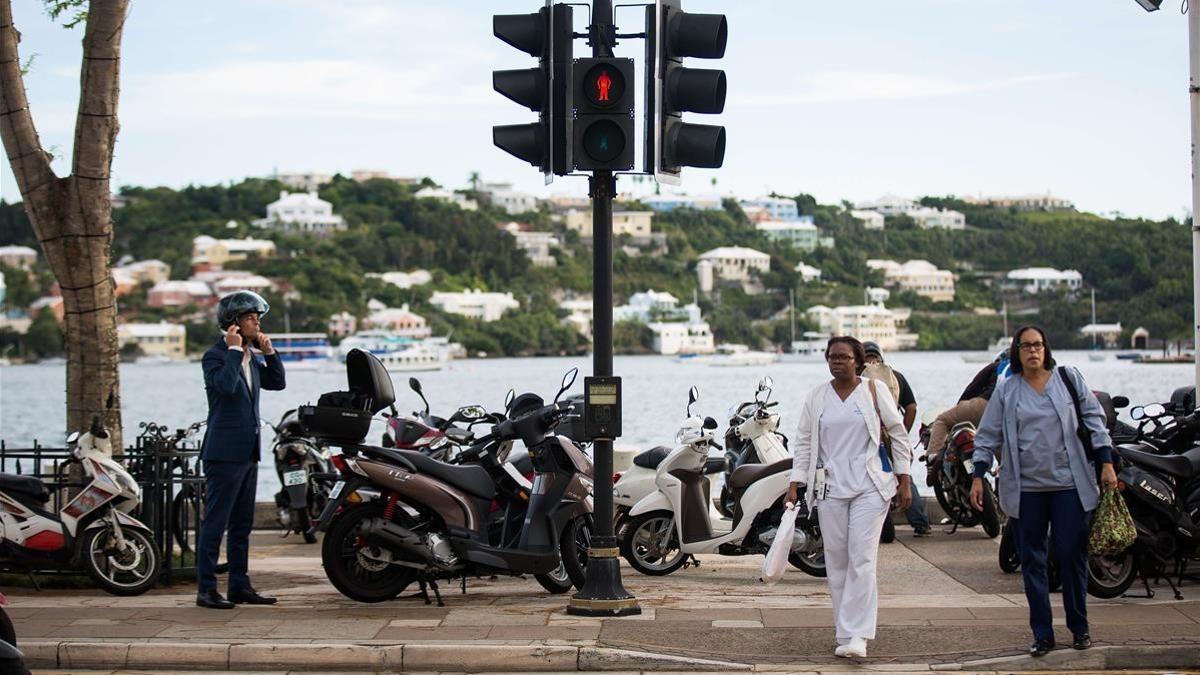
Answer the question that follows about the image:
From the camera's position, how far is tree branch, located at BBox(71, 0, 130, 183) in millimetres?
12781

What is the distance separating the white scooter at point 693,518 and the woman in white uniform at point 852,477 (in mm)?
3429

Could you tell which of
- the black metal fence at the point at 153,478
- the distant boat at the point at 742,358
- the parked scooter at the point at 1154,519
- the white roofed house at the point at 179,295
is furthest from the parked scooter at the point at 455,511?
the white roofed house at the point at 179,295

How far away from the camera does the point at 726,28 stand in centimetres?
1023

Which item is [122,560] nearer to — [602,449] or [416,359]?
[602,449]

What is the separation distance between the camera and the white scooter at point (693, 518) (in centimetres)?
1293

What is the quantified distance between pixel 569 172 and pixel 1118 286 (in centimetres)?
8658

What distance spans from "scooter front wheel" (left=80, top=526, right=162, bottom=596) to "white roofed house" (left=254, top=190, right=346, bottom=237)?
164796mm

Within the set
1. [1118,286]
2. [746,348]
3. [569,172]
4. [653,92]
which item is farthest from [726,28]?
[746,348]

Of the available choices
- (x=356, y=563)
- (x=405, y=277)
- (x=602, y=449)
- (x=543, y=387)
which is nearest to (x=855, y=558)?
(x=602, y=449)

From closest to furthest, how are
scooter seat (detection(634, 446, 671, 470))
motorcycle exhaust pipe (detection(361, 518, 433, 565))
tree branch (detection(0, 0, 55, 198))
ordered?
motorcycle exhaust pipe (detection(361, 518, 433, 565)) < tree branch (detection(0, 0, 55, 198)) < scooter seat (detection(634, 446, 671, 470))

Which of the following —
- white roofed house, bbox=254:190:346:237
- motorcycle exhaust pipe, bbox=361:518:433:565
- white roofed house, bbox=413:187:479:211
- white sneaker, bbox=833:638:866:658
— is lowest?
white sneaker, bbox=833:638:866:658

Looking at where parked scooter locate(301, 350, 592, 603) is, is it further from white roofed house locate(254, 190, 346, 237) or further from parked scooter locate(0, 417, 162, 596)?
white roofed house locate(254, 190, 346, 237)

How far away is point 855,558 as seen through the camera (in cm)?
923

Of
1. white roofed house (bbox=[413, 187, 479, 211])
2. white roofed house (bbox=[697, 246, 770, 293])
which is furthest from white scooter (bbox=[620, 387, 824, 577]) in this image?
white roofed house (bbox=[413, 187, 479, 211])
